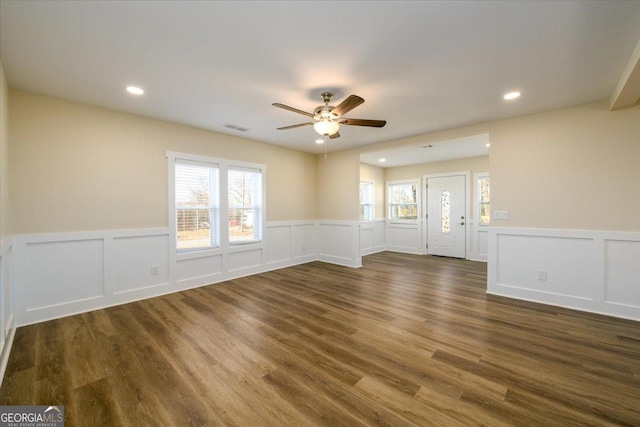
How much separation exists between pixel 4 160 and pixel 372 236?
6999 millimetres

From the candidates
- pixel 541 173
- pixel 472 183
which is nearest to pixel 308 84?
pixel 541 173

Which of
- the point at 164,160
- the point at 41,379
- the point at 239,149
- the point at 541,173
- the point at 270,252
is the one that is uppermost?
the point at 239,149

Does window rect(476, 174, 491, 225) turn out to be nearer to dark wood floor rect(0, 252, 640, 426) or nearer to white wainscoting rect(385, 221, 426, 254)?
white wainscoting rect(385, 221, 426, 254)

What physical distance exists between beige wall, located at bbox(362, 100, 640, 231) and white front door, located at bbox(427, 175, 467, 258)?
2997 millimetres

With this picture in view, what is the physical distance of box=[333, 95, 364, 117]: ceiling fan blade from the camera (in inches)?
94.7

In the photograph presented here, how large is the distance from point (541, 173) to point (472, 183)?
316 centimetres

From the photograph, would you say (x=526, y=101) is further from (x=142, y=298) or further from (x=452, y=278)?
(x=142, y=298)

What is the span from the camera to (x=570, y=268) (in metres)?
3.36

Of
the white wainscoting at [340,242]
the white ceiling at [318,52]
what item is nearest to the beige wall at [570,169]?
the white ceiling at [318,52]

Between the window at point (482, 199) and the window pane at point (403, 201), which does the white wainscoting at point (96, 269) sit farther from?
the window at point (482, 199)

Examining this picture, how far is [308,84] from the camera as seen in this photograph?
8.91 ft

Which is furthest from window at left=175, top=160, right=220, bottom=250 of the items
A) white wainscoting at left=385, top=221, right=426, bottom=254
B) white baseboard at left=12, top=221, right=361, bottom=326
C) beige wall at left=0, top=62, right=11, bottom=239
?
white wainscoting at left=385, top=221, right=426, bottom=254

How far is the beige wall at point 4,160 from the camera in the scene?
2.31 m

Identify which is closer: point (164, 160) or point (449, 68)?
point (449, 68)
